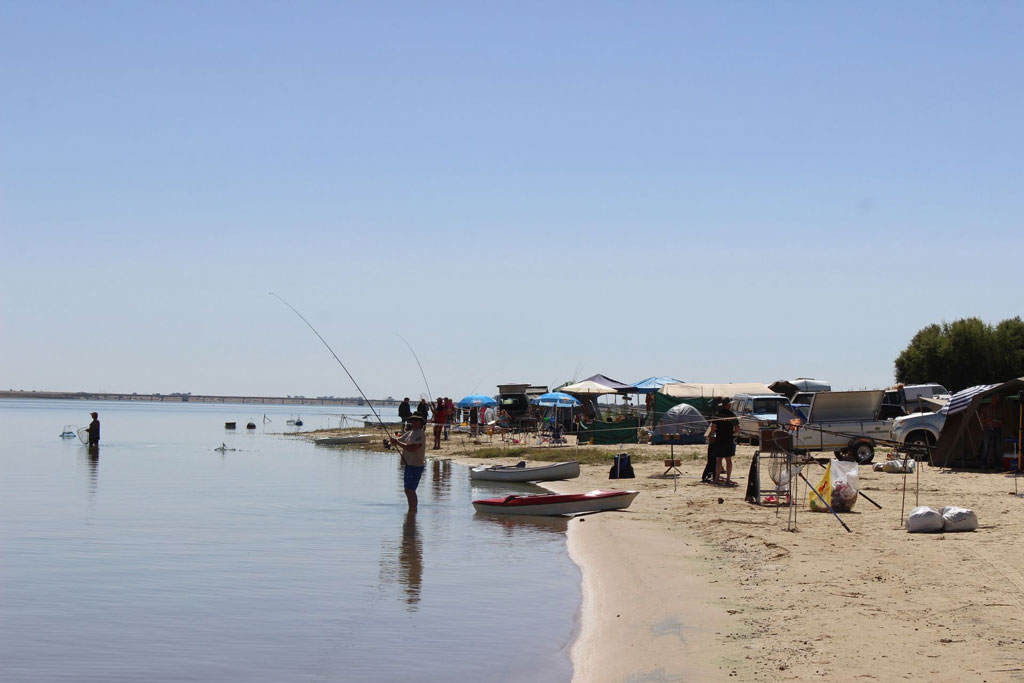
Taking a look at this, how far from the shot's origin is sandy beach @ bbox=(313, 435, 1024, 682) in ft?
23.8

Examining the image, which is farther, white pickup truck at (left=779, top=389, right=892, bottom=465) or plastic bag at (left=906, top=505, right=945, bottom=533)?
white pickup truck at (left=779, top=389, right=892, bottom=465)

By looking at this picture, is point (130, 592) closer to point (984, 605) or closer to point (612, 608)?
point (612, 608)

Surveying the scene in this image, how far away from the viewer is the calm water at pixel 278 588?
8977 mm

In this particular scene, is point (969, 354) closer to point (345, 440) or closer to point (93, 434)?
point (345, 440)

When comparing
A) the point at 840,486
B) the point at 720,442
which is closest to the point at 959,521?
the point at 840,486

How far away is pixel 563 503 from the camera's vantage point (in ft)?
61.5

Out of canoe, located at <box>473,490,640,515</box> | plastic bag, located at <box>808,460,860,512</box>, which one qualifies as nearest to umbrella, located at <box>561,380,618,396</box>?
canoe, located at <box>473,490,640,515</box>

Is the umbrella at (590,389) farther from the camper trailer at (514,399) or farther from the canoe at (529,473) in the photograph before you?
the canoe at (529,473)

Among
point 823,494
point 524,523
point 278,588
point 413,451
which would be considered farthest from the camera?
point 524,523

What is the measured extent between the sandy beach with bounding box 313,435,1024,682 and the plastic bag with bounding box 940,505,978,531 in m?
0.18

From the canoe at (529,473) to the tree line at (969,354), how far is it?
134 ft

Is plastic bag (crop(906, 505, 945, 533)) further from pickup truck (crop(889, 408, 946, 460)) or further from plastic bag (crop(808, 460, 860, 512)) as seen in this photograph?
pickup truck (crop(889, 408, 946, 460))

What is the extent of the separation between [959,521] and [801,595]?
3902 millimetres

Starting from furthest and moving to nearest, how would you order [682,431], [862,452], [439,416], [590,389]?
1. [590,389]
2. [439,416]
3. [682,431]
4. [862,452]
